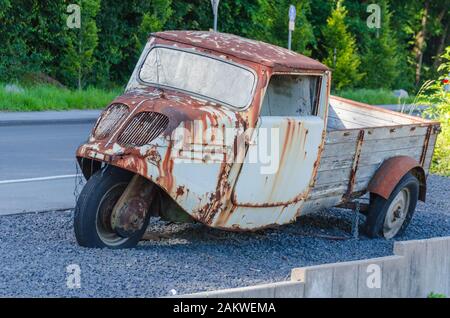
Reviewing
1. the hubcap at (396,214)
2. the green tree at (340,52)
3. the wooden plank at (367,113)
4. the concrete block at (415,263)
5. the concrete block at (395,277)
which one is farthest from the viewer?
the green tree at (340,52)

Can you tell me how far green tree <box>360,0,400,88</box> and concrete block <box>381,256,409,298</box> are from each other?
105 ft

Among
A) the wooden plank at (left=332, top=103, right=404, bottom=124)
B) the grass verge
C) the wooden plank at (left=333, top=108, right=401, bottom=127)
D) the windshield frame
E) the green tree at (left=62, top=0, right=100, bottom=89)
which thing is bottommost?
the grass verge

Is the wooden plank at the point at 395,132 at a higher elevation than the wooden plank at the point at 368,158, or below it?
higher

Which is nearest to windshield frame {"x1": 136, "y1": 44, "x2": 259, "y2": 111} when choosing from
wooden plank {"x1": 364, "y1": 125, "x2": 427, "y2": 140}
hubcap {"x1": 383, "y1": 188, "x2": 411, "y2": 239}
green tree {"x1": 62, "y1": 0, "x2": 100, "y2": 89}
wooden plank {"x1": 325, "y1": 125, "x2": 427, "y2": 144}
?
wooden plank {"x1": 325, "y1": 125, "x2": 427, "y2": 144}

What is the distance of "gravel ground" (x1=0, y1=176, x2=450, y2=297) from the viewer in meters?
7.40

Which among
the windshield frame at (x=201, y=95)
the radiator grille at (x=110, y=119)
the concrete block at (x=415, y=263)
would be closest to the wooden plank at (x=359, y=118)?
the windshield frame at (x=201, y=95)

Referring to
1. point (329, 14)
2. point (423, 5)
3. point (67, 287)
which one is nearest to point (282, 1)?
point (329, 14)

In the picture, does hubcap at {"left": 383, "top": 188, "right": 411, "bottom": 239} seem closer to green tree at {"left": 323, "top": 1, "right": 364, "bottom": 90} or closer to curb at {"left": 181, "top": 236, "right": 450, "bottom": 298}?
curb at {"left": 181, "top": 236, "right": 450, "bottom": 298}

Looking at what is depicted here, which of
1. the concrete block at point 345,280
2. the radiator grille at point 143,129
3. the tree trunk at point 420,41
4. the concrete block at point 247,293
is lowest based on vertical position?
the tree trunk at point 420,41

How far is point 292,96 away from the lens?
952 centimetres

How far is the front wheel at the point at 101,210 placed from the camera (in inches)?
332

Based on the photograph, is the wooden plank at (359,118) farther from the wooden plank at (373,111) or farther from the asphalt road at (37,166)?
the asphalt road at (37,166)

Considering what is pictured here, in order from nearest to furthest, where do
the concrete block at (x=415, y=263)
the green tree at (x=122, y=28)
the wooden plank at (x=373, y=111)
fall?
1. the concrete block at (x=415, y=263)
2. the wooden plank at (x=373, y=111)
3. the green tree at (x=122, y=28)

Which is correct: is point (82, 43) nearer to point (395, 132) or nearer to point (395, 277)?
point (395, 132)
